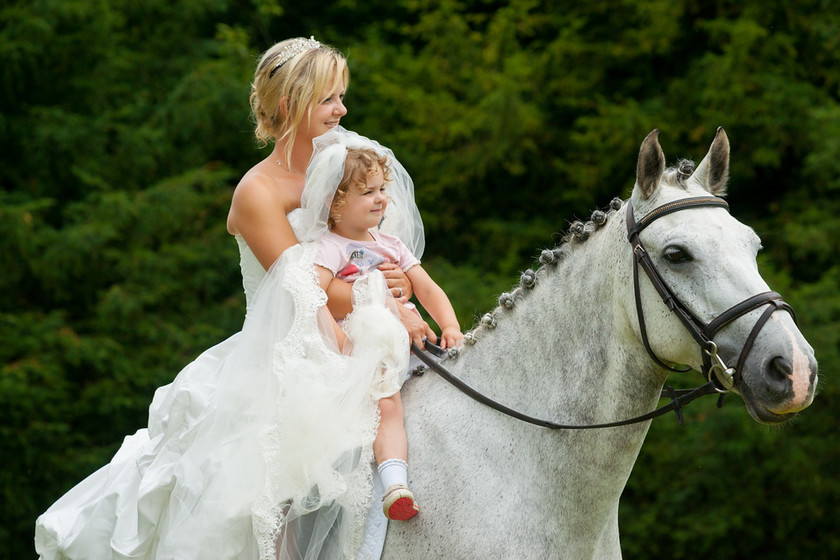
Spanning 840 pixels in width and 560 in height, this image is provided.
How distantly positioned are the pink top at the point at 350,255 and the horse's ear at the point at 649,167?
1.04 m

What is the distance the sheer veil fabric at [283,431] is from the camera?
312cm

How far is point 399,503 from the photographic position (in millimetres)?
3020

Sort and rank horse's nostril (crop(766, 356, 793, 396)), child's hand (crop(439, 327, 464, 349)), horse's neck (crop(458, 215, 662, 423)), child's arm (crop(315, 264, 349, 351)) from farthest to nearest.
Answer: child's hand (crop(439, 327, 464, 349))
child's arm (crop(315, 264, 349, 351))
horse's neck (crop(458, 215, 662, 423))
horse's nostril (crop(766, 356, 793, 396))

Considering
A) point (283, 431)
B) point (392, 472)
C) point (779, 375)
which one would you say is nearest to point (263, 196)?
point (283, 431)

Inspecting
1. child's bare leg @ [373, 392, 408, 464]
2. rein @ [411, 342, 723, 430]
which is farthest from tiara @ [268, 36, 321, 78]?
child's bare leg @ [373, 392, 408, 464]

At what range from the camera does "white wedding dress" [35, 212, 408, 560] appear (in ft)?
10.2

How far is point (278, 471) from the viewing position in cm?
312

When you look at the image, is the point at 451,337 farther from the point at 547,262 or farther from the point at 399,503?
the point at 399,503

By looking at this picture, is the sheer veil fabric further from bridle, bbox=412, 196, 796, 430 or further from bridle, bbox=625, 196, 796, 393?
bridle, bbox=625, 196, 796, 393

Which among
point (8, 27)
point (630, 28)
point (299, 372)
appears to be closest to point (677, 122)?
point (630, 28)

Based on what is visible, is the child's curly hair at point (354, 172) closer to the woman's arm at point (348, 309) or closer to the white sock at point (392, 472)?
the woman's arm at point (348, 309)

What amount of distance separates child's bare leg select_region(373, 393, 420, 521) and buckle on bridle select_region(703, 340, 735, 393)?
1032 millimetres

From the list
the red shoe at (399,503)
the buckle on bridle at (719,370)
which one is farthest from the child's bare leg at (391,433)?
the buckle on bridle at (719,370)

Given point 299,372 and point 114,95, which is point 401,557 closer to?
point 299,372
